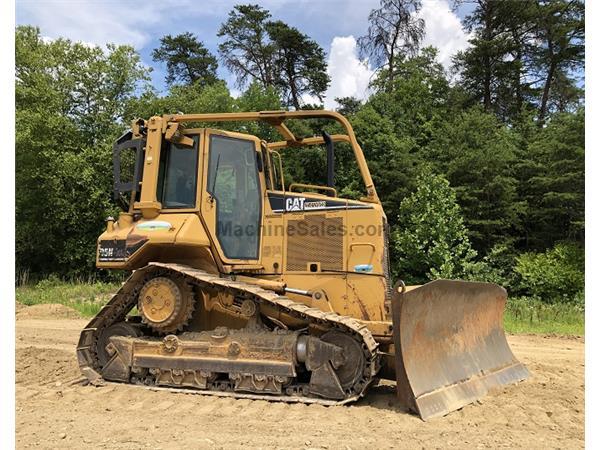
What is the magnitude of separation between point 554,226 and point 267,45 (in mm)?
18585

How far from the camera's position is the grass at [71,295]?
15680 mm

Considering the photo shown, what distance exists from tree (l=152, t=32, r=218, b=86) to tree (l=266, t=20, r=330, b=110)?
27.0ft

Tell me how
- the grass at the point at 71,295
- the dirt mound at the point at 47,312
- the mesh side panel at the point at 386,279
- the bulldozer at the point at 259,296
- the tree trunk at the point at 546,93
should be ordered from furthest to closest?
the tree trunk at the point at 546,93, the grass at the point at 71,295, the dirt mound at the point at 47,312, the mesh side panel at the point at 386,279, the bulldozer at the point at 259,296

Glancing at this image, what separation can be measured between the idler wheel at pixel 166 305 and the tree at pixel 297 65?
25071 millimetres

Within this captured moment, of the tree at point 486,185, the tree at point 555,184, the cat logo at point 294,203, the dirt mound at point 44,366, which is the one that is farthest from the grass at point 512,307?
the cat logo at point 294,203

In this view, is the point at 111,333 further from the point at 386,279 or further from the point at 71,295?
the point at 71,295

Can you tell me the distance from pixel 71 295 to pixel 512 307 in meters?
14.9

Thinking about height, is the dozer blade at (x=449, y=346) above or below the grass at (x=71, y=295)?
above

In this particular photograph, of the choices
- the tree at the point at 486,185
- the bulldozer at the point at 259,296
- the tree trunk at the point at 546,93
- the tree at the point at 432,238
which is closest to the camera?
the bulldozer at the point at 259,296

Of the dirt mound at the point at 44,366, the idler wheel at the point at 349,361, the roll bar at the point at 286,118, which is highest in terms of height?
the roll bar at the point at 286,118

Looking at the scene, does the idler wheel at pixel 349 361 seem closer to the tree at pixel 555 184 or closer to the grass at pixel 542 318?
the grass at pixel 542 318

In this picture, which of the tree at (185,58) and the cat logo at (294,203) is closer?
the cat logo at (294,203)

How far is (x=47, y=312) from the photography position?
14.3 metres

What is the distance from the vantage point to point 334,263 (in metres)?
6.04
